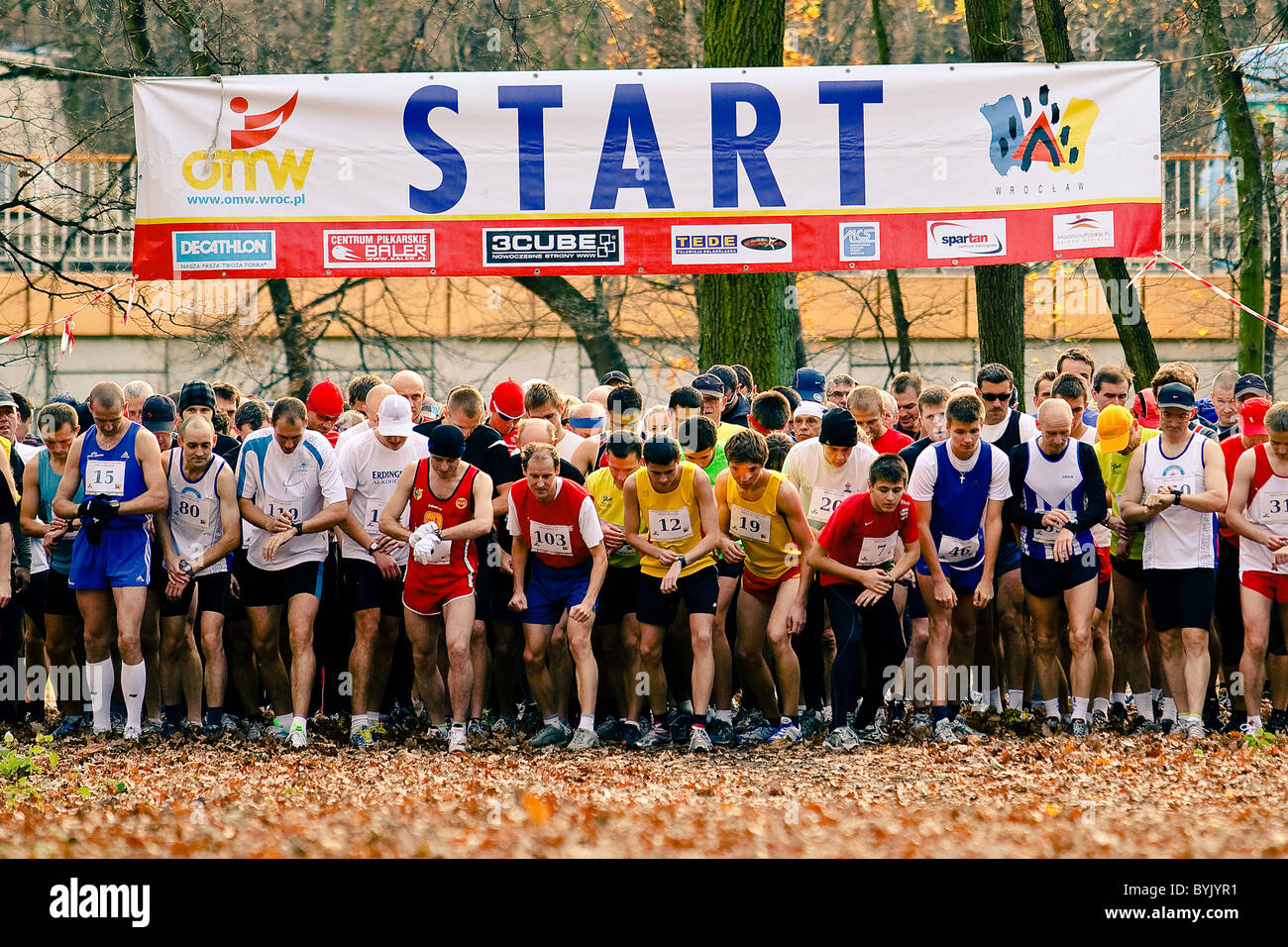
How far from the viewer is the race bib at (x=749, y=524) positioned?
8.67 meters

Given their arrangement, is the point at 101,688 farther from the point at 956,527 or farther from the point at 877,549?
the point at 956,527

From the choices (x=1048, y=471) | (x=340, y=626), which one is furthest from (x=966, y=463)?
(x=340, y=626)

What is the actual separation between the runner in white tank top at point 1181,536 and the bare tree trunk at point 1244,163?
809 cm

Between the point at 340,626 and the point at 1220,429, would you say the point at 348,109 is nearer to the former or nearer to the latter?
the point at 340,626

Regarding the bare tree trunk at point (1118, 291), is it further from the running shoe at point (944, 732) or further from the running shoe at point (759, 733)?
the running shoe at point (759, 733)

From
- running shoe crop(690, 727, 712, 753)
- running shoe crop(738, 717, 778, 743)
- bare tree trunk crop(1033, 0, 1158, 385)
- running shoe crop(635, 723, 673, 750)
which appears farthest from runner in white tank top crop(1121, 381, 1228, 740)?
bare tree trunk crop(1033, 0, 1158, 385)

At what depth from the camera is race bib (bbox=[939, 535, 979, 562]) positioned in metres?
8.79

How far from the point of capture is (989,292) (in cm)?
1416

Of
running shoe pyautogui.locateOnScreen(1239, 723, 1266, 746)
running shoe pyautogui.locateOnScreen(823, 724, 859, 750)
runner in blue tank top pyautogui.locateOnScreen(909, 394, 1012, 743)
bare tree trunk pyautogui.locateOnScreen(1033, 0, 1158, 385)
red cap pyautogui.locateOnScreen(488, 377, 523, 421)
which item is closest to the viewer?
running shoe pyautogui.locateOnScreen(1239, 723, 1266, 746)

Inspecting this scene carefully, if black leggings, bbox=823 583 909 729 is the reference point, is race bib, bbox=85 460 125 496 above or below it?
above

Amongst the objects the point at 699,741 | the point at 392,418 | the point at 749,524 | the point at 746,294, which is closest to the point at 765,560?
the point at 749,524

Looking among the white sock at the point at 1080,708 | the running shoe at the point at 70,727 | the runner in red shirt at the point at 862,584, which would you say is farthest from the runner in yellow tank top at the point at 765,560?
the running shoe at the point at 70,727

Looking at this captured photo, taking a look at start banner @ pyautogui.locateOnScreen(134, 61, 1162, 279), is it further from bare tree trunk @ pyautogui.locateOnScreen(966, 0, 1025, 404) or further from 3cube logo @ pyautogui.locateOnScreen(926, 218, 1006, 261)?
bare tree trunk @ pyautogui.locateOnScreen(966, 0, 1025, 404)

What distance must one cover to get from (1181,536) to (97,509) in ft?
21.7
